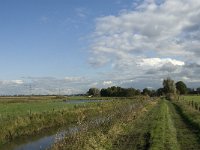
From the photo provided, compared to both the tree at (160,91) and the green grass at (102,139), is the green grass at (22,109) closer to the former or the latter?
the green grass at (102,139)

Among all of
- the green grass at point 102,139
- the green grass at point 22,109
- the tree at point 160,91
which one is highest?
the tree at point 160,91

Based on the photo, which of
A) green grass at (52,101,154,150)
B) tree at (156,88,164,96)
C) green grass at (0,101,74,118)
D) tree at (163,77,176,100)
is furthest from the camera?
tree at (156,88,164,96)

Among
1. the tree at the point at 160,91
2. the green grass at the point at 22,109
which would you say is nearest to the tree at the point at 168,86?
the tree at the point at 160,91

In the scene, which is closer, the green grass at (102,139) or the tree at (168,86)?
the green grass at (102,139)

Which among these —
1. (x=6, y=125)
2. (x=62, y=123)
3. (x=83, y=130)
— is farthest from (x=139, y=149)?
(x=62, y=123)

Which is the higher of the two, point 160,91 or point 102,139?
point 160,91

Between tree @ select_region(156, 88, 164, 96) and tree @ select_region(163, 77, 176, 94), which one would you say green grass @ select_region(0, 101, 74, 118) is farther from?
tree @ select_region(156, 88, 164, 96)

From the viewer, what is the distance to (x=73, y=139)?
18.2 meters

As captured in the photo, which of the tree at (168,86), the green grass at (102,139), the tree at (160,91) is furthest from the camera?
the tree at (160,91)

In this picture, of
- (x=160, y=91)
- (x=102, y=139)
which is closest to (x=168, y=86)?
(x=160, y=91)

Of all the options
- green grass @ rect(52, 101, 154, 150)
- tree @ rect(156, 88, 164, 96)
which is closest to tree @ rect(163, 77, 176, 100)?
tree @ rect(156, 88, 164, 96)

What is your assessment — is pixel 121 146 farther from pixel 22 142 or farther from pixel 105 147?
pixel 22 142

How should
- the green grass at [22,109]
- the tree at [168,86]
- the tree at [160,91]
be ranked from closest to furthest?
the green grass at [22,109] < the tree at [168,86] < the tree at [160,91]

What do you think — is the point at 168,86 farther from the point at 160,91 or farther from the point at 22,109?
the point at 22,109
